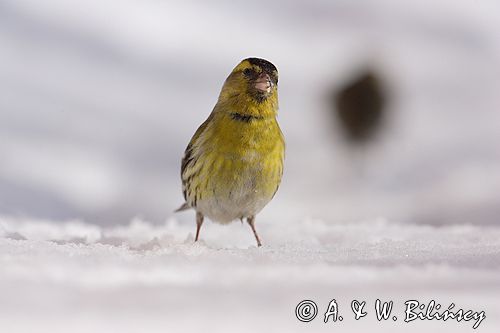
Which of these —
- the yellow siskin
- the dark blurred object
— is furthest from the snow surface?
the dark blurred object

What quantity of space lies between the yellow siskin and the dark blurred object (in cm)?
193

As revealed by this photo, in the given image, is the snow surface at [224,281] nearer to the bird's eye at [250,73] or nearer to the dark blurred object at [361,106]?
the bird's eye at [250,73]

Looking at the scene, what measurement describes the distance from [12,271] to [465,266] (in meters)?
0.99

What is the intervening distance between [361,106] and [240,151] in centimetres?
208

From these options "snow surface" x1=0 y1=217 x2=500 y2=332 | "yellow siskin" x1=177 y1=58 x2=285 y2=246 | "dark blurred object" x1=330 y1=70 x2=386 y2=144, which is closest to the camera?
"snow surface" x1=0 y1=217 x2=500 y2=332

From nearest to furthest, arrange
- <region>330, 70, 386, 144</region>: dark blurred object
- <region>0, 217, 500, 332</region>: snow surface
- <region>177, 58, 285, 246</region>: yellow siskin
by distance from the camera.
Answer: <region>0, 217, 500, 332</region>: snow surface → <region>177, 58, 285, 246</region>: yellow siskin → <region>330, 70, 386, 144</region>: dark blurred object

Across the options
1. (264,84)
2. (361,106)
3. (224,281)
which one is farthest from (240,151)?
(361,106)

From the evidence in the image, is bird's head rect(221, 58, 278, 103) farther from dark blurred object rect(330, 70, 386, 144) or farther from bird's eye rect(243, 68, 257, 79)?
dark blurred object rect(330, 70, 386, 144)

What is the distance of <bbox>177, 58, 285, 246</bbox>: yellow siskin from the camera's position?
7.77 feet

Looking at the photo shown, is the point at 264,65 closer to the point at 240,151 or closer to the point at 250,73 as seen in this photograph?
the point at 250,73

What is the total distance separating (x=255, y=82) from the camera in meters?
2.42

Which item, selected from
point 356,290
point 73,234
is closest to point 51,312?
point 356,290

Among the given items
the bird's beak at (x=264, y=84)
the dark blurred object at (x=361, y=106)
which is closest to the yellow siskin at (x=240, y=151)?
the bird's beak at (x=264, y=84)

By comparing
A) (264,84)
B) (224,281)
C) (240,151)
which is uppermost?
(264,84)
